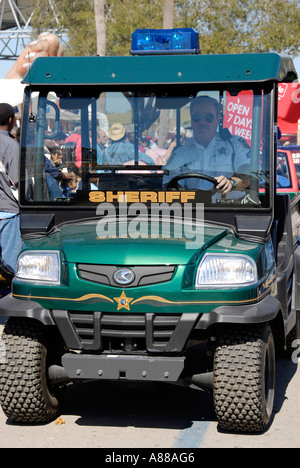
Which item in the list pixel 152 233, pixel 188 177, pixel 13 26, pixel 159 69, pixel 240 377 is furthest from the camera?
pixel 13 26

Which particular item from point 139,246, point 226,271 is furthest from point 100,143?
point 226,271

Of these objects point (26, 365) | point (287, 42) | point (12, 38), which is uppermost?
point (12, 38)

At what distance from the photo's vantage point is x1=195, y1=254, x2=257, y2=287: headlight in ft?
15.4

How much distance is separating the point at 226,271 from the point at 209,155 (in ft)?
3.66

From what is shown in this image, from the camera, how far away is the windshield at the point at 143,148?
5441 mm

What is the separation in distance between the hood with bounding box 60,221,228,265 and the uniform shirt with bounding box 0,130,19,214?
7.86 feet

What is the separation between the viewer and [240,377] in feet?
15.3

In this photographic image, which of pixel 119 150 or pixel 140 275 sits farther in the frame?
pixel 119 150

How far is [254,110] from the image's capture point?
5.33 metres

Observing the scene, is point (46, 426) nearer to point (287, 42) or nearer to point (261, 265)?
point (261, 265)

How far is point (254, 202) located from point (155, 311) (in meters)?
1.17

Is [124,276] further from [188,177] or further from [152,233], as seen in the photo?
[188,177]

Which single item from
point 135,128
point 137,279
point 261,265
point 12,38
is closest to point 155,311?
point 137,279
